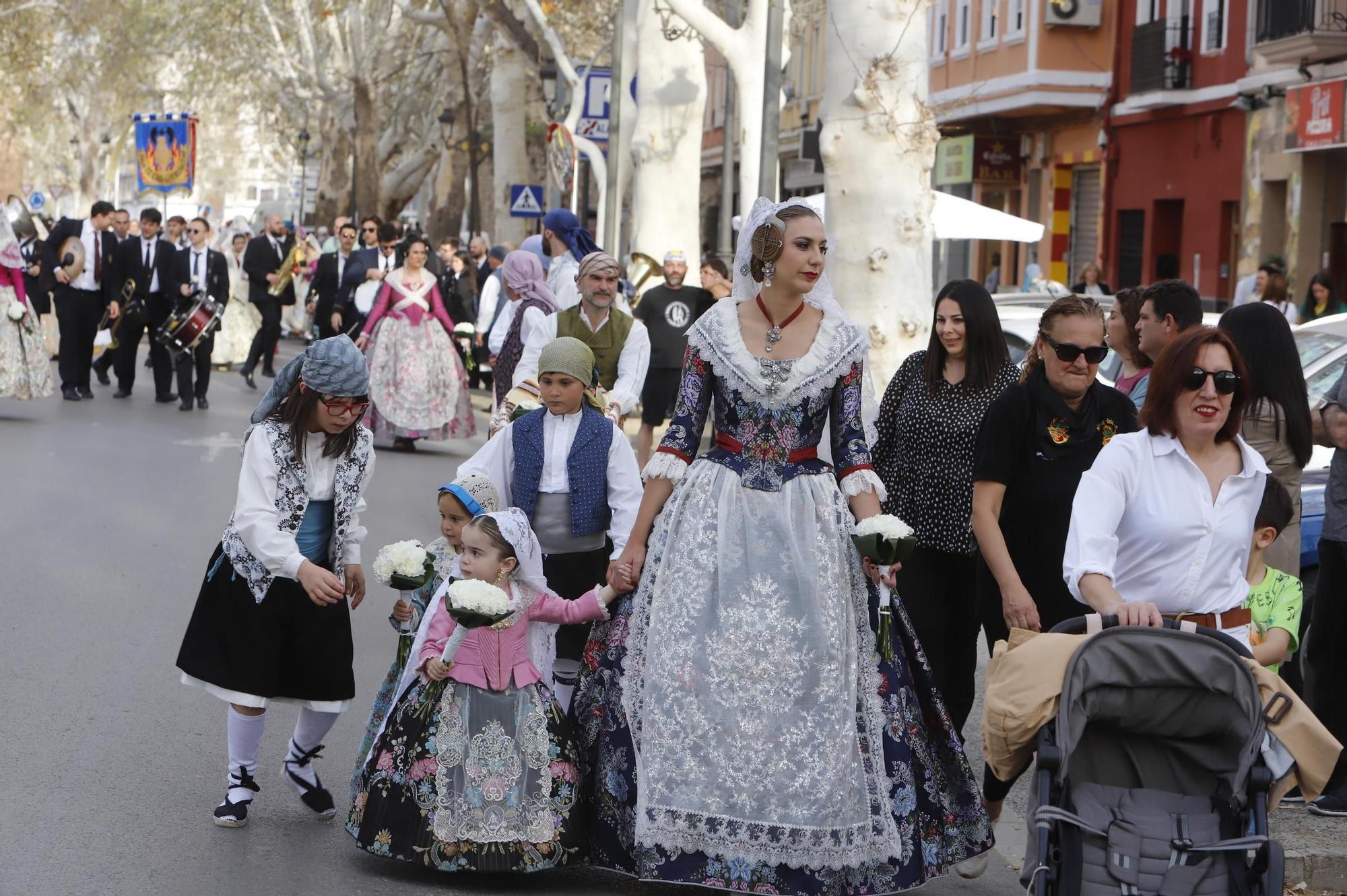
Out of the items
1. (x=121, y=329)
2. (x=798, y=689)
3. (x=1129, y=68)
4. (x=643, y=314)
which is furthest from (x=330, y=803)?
(x=1129, y=68)

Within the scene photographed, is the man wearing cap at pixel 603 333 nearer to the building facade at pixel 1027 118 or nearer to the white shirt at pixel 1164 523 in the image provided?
the white shirt at pixel 1164 523

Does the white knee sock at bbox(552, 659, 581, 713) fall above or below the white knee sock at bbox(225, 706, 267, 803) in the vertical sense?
above

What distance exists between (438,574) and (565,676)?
93cm

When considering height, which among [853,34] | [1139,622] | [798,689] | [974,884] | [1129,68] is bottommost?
[974,884]

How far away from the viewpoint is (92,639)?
888cm

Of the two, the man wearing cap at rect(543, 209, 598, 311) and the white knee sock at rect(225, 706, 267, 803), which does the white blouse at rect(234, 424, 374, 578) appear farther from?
the man wearing cap at rect(543, 209, 598, 311)

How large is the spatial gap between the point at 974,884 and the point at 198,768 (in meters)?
2.72

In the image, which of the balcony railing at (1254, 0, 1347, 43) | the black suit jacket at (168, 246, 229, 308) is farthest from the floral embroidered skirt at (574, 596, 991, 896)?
the balcony railing at (1254, 0, 1347, 43)

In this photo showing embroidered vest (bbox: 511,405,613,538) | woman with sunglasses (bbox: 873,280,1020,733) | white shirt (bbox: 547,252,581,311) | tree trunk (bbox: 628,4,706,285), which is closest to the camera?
woman with sunglasses (bbox: 873,280,1020,733)

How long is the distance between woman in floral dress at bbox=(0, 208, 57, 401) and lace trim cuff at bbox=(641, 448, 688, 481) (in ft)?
42.2

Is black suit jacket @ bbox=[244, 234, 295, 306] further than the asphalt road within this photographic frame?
Yes

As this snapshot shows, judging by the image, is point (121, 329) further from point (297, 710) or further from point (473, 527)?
point (473, 527)

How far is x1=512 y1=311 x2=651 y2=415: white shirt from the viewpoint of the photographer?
32.7 ft

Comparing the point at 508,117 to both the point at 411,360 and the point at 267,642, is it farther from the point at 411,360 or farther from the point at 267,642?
the point at 267,642
